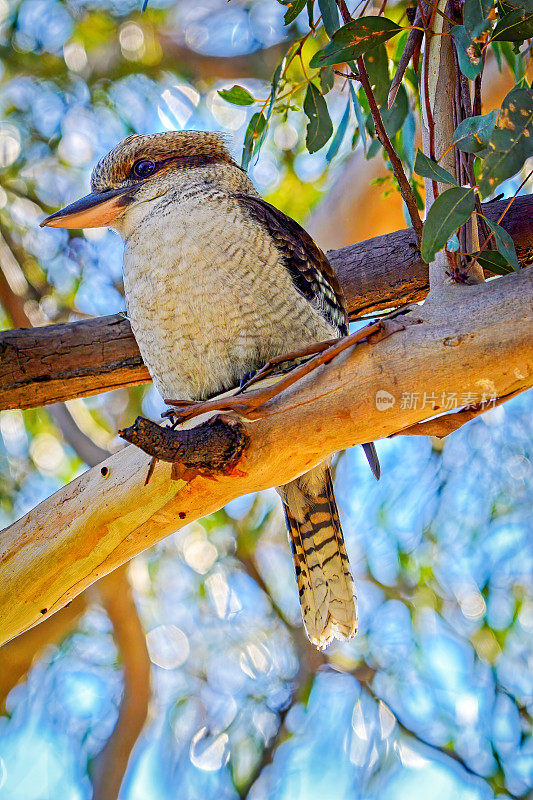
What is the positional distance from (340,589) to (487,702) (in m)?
1.21

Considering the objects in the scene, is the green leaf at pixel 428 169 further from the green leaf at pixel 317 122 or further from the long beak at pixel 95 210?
the long beak at pixel 95 210

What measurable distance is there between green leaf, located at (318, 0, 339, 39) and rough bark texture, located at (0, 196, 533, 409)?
0.71 m

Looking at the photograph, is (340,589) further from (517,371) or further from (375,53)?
(375,53)

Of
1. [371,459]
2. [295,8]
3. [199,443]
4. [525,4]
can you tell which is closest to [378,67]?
[295,8]

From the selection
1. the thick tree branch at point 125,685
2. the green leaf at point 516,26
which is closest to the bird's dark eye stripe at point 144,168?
the green leaf at point 516,26

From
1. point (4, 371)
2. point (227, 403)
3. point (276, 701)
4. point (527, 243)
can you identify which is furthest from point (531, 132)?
point (276, 701)

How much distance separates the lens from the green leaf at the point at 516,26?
37.6 inches

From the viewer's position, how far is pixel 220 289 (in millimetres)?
1288

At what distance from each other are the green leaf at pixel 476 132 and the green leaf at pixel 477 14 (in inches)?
4.8

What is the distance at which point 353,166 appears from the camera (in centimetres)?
268

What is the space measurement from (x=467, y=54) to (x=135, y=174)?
2.45ft

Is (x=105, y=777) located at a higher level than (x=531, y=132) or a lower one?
lower

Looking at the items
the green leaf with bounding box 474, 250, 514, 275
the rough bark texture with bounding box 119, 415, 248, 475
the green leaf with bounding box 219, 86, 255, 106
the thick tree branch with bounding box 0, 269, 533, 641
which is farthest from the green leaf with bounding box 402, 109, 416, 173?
the rough bark texture with bounding box 119, 415, 248, 475

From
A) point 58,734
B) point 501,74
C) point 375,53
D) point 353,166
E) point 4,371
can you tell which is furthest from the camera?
point 353,166
